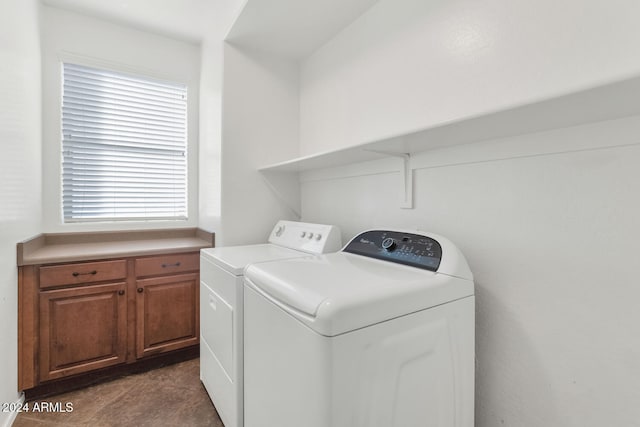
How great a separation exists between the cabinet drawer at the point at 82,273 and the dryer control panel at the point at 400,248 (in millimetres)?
1570

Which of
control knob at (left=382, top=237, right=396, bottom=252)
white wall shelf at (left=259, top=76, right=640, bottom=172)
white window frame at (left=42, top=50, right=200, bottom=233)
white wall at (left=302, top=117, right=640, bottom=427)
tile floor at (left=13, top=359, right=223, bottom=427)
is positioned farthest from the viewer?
white window frame at (left=42, top=50, right=200, bottom=233)

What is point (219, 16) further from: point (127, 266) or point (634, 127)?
point (634, 127)

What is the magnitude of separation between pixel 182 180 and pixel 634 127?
2.85m

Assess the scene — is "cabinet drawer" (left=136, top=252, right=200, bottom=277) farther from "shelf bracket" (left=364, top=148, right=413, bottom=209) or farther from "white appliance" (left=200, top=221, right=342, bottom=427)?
"shelf bracket" (left=364, top=148, right=413, bottom=209)

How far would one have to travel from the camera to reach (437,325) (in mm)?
910

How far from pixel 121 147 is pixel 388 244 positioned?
2.40m

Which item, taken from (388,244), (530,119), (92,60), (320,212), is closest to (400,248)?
(388,244)

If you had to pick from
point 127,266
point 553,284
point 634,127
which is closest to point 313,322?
point 553,284

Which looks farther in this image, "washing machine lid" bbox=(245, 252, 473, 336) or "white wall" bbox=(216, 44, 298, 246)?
"white wall" bbox=(216, 44, 298, 246)

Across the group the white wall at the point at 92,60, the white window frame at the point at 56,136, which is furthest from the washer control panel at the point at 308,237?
the white window frame at the point at 56,136

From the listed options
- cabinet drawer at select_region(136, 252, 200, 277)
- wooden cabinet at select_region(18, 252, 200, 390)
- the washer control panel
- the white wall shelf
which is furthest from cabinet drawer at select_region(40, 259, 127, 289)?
the white wall shelf

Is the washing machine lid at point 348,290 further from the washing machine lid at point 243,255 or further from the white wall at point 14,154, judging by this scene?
the white wall at point 14,154

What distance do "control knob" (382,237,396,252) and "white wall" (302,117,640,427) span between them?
215mm

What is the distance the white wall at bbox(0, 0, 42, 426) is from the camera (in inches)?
55.7
